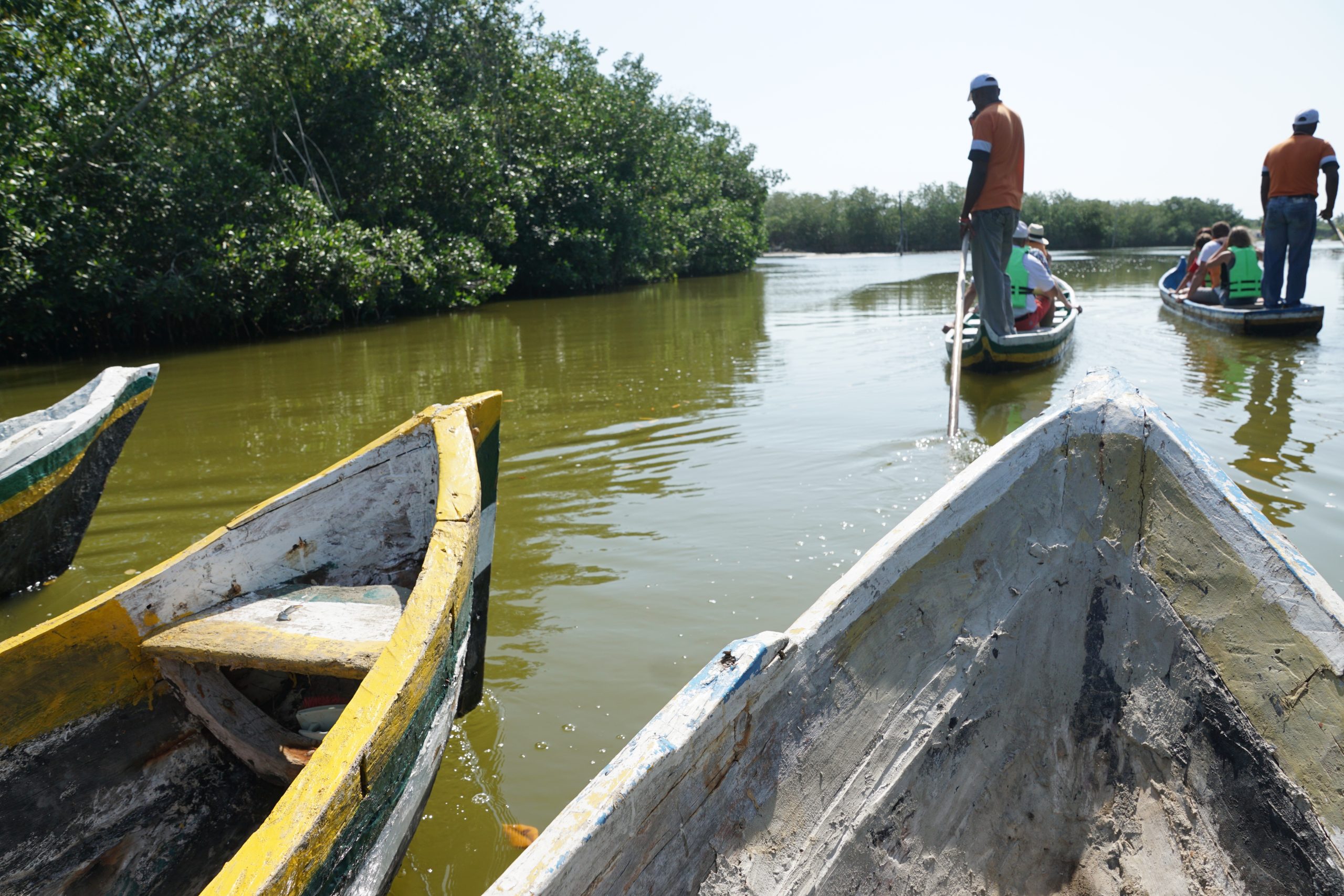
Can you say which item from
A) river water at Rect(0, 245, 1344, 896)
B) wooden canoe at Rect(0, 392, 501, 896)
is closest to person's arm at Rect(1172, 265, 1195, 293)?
river water at Rect(0, 245, 1344, 896)

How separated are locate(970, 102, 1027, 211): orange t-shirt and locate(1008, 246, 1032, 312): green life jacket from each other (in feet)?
4.47

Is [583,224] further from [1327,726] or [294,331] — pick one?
[1327,726]

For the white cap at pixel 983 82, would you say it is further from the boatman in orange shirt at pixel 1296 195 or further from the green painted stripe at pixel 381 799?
the green painted stripe at pixel 381 799

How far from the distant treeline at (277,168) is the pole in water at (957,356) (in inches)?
369

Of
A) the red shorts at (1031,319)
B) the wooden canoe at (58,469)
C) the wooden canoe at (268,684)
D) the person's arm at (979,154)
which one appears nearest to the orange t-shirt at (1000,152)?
the person's arm at (979,154)

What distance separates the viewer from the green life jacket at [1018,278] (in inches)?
319

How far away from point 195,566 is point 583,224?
68.1ft

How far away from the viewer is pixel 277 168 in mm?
14852

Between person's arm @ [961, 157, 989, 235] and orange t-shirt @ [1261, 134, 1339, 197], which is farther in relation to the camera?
→ orange t-shirt @ [1261, 134, 1339, 197]

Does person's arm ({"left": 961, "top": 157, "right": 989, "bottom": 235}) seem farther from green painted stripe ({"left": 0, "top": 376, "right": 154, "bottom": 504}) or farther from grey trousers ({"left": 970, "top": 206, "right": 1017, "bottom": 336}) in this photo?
green painted stripe ({"left": 0, "top": 376, "right": 154, "bottom": 504})

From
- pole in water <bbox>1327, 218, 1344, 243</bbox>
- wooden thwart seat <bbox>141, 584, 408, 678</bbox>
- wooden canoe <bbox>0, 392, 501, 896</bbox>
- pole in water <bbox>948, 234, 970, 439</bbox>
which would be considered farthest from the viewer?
pole in water <bbox>1327, 218, 1344, 243</bbox>

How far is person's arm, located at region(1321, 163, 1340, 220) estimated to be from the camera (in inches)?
331

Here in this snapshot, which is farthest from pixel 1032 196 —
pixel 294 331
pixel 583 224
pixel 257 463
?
pixel 257 463

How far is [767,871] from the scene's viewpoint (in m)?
1.48
